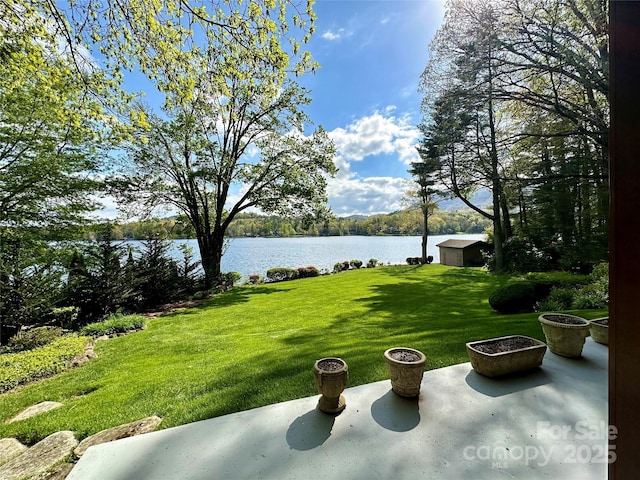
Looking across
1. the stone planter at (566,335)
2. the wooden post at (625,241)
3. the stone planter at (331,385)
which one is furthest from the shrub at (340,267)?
the wooden post at (625,241)

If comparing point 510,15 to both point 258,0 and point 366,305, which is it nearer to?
point 258,0

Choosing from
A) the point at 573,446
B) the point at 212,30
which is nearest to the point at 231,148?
the point at 212,30

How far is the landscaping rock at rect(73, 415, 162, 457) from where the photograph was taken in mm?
2377

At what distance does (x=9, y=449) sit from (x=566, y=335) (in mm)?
5984

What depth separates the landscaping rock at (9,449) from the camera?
2445mm

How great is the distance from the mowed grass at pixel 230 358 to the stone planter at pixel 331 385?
1.83ft

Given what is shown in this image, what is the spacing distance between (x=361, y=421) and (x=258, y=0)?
532cm

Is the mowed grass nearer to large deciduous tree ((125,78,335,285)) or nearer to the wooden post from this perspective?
the wooden post

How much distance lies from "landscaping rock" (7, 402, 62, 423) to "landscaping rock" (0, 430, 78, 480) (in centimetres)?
87

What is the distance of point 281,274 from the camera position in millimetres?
19047

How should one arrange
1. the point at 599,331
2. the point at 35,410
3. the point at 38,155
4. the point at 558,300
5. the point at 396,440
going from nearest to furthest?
the point at 396,440 < the point at 35,410 < the point at 599,331 < the point at 558,300 < the point at 38,155

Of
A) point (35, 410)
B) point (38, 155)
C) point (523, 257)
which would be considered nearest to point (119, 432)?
point (35, 410)

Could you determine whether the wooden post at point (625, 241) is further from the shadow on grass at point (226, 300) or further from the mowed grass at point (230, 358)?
the shadow on grass at point (226, 300)

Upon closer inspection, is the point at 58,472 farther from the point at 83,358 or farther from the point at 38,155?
the point at 38,155
